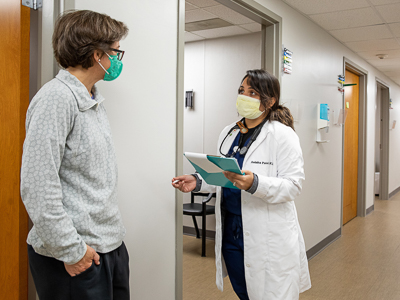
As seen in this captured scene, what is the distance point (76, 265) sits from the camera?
3.72ft

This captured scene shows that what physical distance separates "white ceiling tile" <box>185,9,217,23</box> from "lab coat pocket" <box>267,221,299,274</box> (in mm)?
2293

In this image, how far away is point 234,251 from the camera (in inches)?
72.8

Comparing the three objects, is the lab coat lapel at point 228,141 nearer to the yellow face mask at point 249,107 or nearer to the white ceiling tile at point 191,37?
the yellow face mask at point 249,107

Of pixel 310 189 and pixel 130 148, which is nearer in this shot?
pixel 130 148

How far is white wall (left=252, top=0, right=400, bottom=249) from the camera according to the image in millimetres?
3363

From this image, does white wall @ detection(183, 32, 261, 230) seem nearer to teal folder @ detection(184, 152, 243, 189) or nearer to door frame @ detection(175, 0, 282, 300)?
door frame @ detection(175, 0, 282, 300)

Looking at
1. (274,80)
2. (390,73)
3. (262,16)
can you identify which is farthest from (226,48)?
(390,73)

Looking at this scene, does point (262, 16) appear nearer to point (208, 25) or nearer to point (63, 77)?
point (208, 25)

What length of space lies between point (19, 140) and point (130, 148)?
0.50m

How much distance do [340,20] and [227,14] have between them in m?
1.21

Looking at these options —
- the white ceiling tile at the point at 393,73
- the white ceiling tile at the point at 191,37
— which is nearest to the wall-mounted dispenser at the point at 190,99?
the white ceiling tile at the point at 191,37

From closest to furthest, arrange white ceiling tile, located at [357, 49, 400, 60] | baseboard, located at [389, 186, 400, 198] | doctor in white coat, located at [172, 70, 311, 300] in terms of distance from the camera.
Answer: doctor in white coat, located at [172, 70, 311, 300] < white ceiling tile, located at [357, 49, 400, 60] < baseboard, located at [389, 186, 400, 198]

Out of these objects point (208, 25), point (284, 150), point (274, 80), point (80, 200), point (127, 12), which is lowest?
point (80, 200)

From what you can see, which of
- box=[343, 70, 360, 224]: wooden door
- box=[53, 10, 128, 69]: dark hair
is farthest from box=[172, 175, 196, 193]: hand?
box=[343, 70, 360, 224]: wooden door
